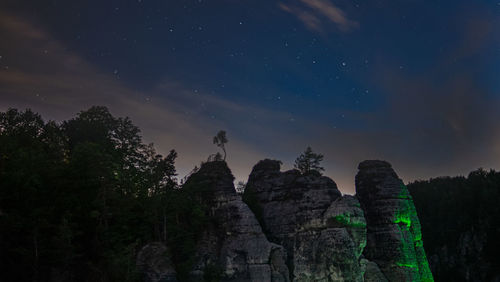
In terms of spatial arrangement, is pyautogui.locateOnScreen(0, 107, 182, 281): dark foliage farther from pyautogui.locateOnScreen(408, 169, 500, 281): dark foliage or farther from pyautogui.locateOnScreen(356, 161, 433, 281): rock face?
pyautogui.locateOnScreen(408, 169, 500, 281): dark foliage

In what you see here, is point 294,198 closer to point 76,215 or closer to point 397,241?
point 397,241

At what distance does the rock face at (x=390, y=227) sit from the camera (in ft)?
148

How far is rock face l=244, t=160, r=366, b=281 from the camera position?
39656 millimetres

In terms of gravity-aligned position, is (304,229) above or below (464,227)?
above

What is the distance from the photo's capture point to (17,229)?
103 ft

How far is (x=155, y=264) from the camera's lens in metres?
36.5

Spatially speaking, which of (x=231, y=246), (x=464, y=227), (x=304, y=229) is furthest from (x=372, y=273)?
(x=464, y=227)

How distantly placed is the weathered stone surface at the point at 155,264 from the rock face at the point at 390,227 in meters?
22.1

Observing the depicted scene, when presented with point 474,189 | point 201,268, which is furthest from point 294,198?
point 474,189

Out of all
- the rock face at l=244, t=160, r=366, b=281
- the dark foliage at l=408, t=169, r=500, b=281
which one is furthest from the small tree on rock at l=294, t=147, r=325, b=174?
the dark foliage at l=408, t=169, r=500, b=281

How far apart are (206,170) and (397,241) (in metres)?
22.4

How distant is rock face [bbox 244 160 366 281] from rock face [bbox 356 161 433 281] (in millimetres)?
5278

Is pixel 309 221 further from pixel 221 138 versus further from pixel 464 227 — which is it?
pixel 464 227

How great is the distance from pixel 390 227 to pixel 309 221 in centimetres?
979
